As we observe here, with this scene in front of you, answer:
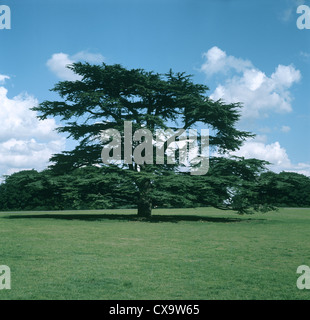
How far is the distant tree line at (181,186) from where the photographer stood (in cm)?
2292

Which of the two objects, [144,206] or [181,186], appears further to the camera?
[144,206]

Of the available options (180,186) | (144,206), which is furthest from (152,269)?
(144,206)

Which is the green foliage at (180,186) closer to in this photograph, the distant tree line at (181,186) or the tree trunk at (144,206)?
the distant tree line at (181,186)

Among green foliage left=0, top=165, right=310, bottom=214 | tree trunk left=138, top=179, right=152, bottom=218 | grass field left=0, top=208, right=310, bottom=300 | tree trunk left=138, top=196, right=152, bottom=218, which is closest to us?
grass field left=0, top=208, right=310, bottom=300

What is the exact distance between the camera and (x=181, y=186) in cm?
2253

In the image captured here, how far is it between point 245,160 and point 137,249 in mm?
15079

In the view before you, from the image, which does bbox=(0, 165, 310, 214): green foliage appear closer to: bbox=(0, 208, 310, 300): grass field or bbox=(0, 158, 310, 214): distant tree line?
bbox=(0, 158, 310, 214): distant tree line

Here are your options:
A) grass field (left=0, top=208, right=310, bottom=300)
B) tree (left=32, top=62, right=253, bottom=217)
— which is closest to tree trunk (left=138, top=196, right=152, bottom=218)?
tree (left=32, top=62, right=253, bottom=217)

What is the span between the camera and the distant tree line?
22.9m

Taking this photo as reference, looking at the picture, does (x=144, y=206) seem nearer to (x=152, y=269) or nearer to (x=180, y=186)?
(x=180, y=186)

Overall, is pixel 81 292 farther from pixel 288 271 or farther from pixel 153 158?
pixel 153 158

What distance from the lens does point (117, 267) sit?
26.1ft
